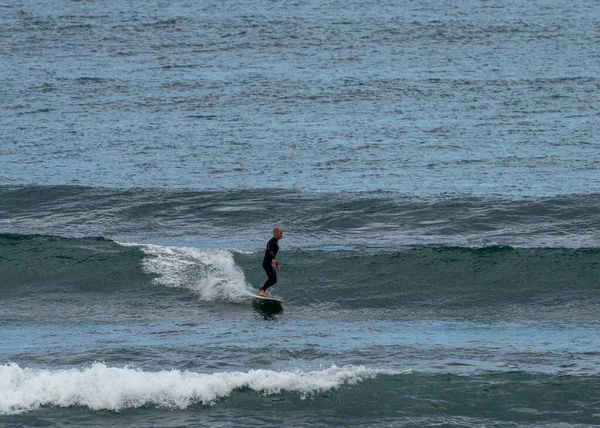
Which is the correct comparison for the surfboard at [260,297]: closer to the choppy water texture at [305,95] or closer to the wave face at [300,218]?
the wave face at [300,218]

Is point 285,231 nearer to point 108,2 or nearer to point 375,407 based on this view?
point 375,407

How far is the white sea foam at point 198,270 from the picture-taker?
23391 millimetres

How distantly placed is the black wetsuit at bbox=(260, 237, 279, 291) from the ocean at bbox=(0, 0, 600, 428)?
59cm

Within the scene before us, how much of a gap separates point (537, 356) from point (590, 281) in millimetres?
5957

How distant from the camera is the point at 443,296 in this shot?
78.0ft

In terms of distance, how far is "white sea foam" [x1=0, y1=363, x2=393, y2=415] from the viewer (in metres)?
17.5

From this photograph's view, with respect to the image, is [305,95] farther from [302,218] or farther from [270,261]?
[270,261]

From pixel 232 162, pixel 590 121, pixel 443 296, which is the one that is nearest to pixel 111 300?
pixel 443 296

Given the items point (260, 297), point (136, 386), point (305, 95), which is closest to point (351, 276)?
point (260, 297)

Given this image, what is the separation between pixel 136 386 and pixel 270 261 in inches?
221

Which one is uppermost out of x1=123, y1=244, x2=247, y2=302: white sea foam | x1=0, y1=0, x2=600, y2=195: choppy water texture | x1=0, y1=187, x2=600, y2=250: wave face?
x1=0, y1=0, x2=600, y2=195: choppy water texture

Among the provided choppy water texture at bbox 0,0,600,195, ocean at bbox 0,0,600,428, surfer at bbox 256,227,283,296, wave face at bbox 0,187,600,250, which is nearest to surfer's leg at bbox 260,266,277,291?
surfer at bbox 256,227,283,296

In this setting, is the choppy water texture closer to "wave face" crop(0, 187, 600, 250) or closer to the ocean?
the ocean

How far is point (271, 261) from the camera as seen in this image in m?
22.3
